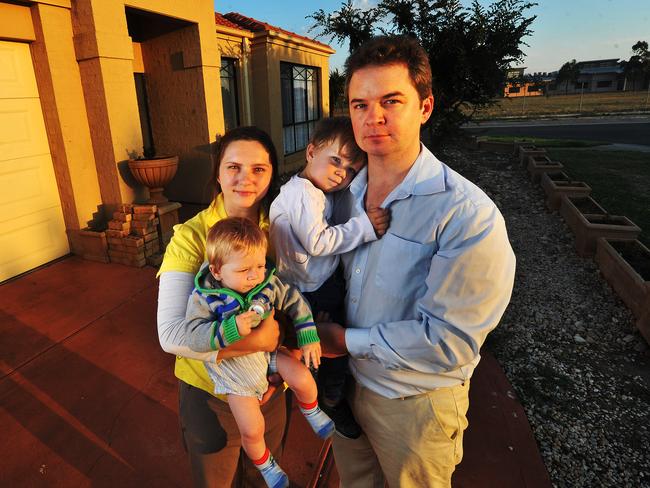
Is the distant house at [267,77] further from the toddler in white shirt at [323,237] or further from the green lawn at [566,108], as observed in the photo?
the green lawn at [566,108]

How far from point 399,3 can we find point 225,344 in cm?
1045

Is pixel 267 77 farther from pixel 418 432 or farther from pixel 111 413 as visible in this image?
pixel 418 432

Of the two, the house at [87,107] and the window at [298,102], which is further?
the window at [298,102]

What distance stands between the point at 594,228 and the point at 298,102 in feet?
27.2

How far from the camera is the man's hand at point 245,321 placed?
4.75ft

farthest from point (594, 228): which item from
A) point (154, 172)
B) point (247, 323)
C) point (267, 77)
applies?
point (267, 77)

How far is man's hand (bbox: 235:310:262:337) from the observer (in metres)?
1.45

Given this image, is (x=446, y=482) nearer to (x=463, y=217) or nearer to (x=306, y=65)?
(x=463, y=217)

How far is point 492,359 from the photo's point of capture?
3686 mm

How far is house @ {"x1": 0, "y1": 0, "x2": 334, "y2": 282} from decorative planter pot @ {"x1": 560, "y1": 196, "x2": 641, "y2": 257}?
5.92 meters

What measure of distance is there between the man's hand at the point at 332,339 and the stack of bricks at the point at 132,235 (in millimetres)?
4103

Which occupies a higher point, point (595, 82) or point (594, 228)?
point (595, 82)

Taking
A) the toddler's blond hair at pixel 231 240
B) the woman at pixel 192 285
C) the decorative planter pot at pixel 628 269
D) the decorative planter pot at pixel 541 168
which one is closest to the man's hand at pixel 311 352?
the woman at pixel 192 285

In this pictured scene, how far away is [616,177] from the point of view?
9.87m
